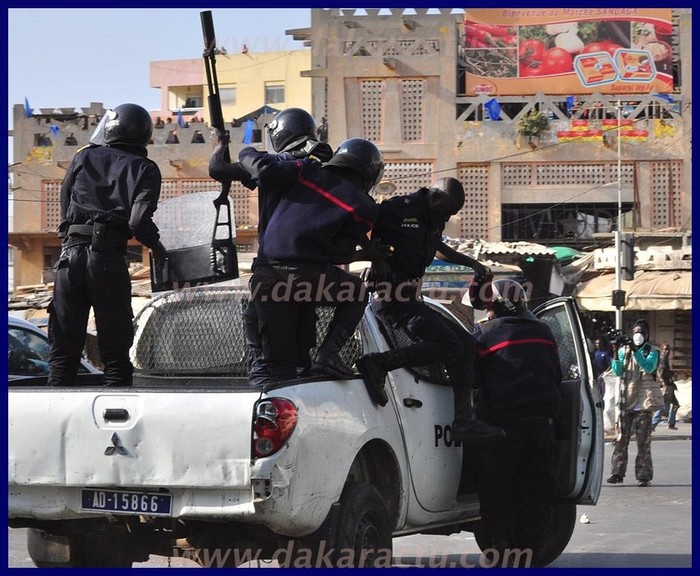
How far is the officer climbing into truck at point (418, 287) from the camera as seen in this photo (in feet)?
23.2

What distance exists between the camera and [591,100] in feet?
124

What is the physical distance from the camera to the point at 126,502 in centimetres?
603

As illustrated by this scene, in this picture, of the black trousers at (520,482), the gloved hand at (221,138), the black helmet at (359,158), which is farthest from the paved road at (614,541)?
the gloved hand at (221,138)

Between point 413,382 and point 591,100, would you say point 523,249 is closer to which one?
point 591,100

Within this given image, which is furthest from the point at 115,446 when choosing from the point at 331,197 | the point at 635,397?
the point at 635,397

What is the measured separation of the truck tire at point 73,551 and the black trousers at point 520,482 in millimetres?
2074

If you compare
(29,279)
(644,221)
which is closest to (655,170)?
(644,221)

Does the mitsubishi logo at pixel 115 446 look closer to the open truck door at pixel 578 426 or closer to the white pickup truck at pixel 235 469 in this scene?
the white pickup truck at pixel 235 469

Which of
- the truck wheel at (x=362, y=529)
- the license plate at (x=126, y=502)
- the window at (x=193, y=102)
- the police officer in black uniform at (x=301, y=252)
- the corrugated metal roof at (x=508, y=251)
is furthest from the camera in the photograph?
the window at (x=193, y=102)

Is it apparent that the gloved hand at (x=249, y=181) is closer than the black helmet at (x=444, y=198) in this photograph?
Yes

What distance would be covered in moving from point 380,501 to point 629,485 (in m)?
7.91

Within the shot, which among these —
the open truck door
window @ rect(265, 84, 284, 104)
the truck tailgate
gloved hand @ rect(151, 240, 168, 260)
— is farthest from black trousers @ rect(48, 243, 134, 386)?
window @ rect(265, 84, 284, 104)

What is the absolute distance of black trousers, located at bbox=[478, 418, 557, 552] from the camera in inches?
290

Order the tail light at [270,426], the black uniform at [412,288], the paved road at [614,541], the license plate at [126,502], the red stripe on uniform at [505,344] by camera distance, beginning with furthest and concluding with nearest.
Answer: the paved road at [614,541], the red stripe on uniform at [505,344], the black uniform at [412,288], the license plate at [126,502], the tail light at [270,426]
